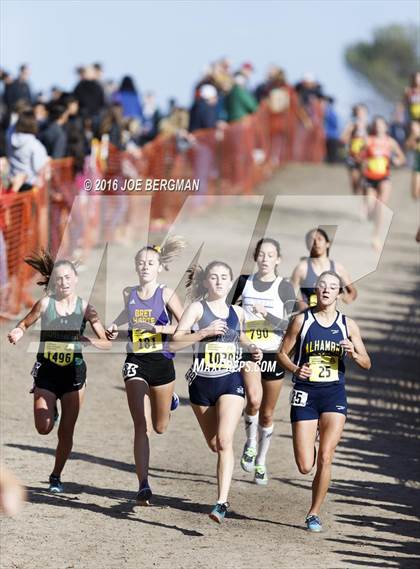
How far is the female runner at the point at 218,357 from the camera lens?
32.2ft

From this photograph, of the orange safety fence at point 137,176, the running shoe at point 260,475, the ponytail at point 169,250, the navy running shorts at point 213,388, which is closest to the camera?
the navy running shorts at point 213,388

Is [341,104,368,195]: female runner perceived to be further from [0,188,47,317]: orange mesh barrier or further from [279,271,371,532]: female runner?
[279,271,371,532]: female runner

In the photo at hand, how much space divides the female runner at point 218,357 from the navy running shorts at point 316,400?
40cm

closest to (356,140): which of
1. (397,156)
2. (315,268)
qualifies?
(397,156)

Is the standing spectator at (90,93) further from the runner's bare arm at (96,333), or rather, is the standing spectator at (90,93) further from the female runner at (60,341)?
the runner's bare arm at (96,333)

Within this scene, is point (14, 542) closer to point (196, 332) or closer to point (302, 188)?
point (196, 332)

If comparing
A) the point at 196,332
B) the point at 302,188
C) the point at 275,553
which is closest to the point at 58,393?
the point at 196,332

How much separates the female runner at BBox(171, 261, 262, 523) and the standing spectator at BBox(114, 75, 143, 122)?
16.3m

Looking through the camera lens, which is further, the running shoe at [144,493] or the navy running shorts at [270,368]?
the navy running shorts at [270,368]

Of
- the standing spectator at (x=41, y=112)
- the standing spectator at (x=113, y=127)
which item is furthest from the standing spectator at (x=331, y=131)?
the standing spectator at (x=41, y=112)

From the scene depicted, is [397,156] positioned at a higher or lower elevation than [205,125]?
lower

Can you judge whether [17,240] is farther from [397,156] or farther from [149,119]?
[149,119]

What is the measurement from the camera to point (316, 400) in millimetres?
9820

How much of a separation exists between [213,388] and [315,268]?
2.50 m
